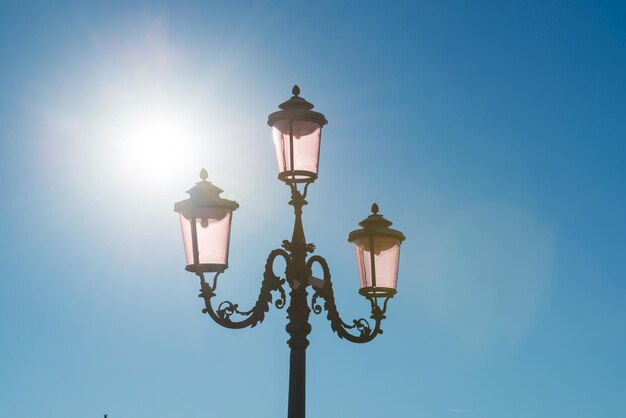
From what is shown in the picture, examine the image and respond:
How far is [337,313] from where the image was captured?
428 inches

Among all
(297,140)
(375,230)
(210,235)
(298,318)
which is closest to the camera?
(298,318)

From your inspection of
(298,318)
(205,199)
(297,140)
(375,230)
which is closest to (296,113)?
(297,140)

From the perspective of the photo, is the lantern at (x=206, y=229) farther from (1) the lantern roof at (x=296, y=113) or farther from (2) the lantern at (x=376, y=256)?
(2) the lantern at (x=376, y=256)

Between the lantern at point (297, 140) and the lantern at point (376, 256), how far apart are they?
1.00m

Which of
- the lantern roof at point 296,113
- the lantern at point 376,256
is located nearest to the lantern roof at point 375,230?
the lantern at point 376,256

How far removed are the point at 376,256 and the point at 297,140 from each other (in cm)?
159

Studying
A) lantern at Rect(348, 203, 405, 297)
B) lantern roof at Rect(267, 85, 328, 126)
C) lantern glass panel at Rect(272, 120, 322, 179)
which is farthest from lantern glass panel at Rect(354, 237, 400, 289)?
lantern roof at Rect(267, 85, 328, 126)

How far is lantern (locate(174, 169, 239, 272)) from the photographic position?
34.6ft

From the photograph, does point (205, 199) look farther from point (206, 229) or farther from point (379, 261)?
point (379, 261)

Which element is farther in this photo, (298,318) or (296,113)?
(296,113)

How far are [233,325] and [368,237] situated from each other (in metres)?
1.85

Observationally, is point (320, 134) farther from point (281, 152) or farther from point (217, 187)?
point (217, 187)

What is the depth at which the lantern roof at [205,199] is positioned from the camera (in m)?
10.6

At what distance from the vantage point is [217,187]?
10805 millimetres
